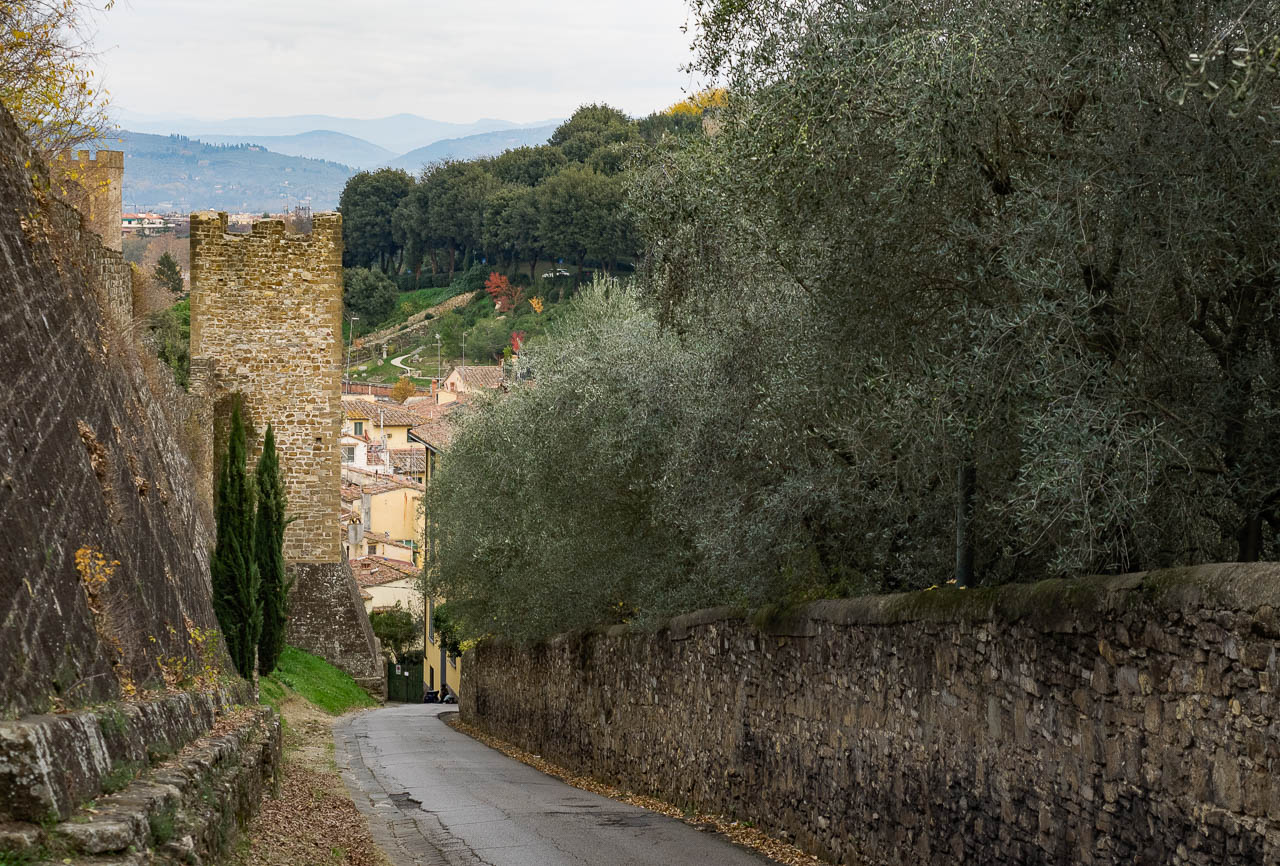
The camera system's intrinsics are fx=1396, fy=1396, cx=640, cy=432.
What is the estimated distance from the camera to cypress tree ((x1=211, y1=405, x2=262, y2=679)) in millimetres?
24281

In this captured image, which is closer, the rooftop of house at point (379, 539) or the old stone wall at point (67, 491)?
the old stone wall at point (67, 491)

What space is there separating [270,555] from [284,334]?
8137 millimetres

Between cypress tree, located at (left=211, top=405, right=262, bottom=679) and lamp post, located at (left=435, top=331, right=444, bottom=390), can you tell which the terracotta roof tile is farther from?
cypress tree, located at (left=211, top=405, right=262, bottom=679)

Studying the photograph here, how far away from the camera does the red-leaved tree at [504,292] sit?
99875 millimetres

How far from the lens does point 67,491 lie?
26.3 feet

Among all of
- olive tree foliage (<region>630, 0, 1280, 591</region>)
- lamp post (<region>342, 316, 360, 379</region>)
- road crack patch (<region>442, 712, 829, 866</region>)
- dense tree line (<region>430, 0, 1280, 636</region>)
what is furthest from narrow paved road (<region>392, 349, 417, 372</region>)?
olive tree foliage (<region>630, 0, 1280, 591</region>)

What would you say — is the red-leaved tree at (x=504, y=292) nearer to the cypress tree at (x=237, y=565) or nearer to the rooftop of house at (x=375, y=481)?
the rooftop of house at (x=375, y=481)

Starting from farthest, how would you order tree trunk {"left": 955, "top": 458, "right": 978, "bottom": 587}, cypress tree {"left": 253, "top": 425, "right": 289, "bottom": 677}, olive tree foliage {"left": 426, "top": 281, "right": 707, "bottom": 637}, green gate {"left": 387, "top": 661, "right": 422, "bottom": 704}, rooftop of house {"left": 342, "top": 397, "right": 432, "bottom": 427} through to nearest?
rooftop of house {"left": 342, "top": 397, "right": 432, "bottom": 427}, green gate {"left": 387, "top": 661, "right": 422, "bottom": 704}, cypress tree {"left": 253, "top": 425, "right": 289, "bottom": 677}, olive tree foliage {"left": 426, "top": 281, "right": 707, "bottom": 637}, tree trunk {"left": 955, "top": 458, "right": 978, "bottom": 587}

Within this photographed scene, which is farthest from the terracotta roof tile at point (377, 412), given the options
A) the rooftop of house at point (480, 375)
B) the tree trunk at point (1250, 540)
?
the tree trunk at point (1250, 540)

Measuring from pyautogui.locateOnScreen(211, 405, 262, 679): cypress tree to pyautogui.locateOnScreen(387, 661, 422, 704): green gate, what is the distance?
111 ft

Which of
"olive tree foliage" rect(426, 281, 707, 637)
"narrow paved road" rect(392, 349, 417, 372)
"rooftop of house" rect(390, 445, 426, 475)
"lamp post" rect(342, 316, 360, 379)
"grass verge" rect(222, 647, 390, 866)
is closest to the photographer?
"grass verge" rect(222, 647, 390, 866)

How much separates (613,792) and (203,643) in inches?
328

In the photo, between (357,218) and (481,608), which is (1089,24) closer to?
(481,608)

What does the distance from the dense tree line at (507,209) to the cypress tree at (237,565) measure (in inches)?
2248
